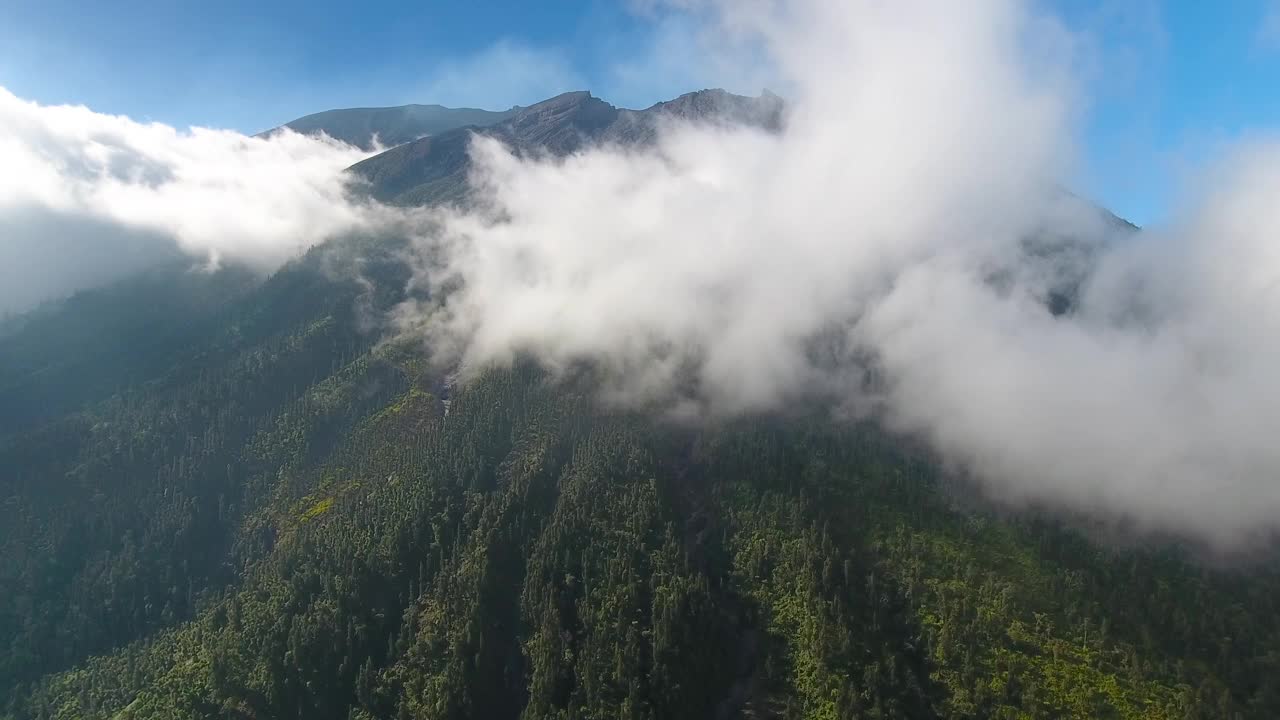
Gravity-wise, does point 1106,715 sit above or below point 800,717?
above

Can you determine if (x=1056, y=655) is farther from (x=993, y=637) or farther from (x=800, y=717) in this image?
(x=800, y=717)

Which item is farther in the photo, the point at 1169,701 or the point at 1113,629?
the point at 1113,629

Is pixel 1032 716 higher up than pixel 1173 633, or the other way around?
pixel 1173 633

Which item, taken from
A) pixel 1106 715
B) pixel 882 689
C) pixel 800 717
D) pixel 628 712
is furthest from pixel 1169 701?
pixel 628 712

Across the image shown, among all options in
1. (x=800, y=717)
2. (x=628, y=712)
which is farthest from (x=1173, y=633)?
(x=628, y=712)

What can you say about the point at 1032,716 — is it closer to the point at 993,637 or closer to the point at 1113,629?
the point at 993,637

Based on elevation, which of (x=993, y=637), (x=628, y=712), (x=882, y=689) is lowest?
(x=628, y=712)

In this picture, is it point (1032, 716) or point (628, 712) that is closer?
point (1032, 716)
